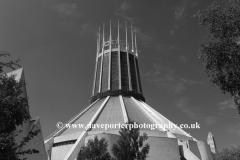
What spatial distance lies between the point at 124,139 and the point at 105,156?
5.34ft

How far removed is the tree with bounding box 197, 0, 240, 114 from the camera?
8.09m

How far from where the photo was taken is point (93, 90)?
129 feet

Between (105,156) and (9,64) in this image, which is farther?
(105,156)

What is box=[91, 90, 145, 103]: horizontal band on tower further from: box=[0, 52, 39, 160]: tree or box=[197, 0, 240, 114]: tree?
box=[0, 52, 39, 160]: tree

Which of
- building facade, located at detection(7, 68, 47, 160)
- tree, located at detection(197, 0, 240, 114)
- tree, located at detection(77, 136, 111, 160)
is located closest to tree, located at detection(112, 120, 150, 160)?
tree, located at detection(77, 136, 111, 160)

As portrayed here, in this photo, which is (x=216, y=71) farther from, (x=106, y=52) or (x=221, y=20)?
(x=106, y=52)

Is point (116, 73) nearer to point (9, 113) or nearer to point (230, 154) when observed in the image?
point (230, 154)

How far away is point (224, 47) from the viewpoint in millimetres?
8328

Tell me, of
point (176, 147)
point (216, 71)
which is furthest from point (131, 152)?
point (176, 147)

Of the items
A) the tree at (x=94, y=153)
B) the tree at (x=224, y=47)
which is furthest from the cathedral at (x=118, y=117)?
the tree at (x=224, y=47)

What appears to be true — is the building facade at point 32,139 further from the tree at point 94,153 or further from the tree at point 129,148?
the tree at point 129,148

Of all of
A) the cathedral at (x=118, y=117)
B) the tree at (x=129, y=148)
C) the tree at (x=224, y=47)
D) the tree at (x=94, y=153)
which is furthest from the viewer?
the cathedral at (x=118, y=117)

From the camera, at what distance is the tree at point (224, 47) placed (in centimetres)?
809

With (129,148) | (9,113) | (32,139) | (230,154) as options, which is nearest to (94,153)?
(129,148)
